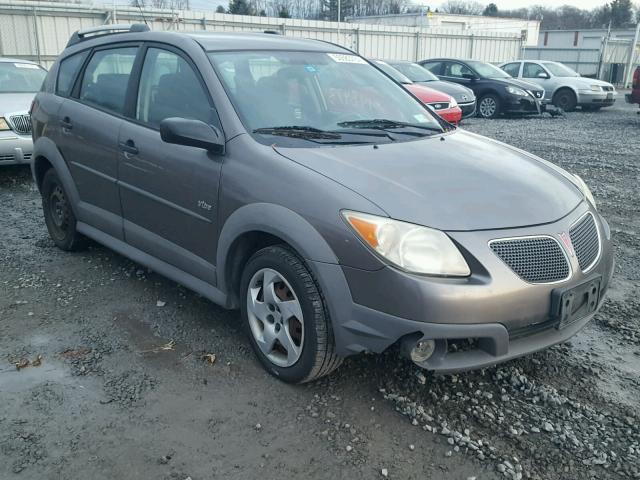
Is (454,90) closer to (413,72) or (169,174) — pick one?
(413,72)

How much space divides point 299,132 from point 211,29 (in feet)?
46.4

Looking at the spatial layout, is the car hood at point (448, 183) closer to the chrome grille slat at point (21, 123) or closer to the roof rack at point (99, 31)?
the roof rack at point (99, 31)

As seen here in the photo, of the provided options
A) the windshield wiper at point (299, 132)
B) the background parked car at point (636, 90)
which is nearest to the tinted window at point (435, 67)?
the background parked car at point (636, 90)

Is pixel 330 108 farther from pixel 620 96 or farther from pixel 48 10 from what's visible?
pixel 620 96

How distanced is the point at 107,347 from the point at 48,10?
15.4 metres

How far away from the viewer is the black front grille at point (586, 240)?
309cm

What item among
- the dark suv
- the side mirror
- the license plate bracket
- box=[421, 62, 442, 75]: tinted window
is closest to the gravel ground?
the dark suv

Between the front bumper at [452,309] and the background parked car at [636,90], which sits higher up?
the front bumper at [452,309]

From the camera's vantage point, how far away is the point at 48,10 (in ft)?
53.2

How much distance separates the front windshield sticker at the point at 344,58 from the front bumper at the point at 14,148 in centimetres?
516

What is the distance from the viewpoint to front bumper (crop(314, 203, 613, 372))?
2.66 m

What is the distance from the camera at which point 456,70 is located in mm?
17109

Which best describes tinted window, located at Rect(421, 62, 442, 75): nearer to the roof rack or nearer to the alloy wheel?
the roof rack

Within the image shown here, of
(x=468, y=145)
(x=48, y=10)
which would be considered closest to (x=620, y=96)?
(x=48, y=10)
